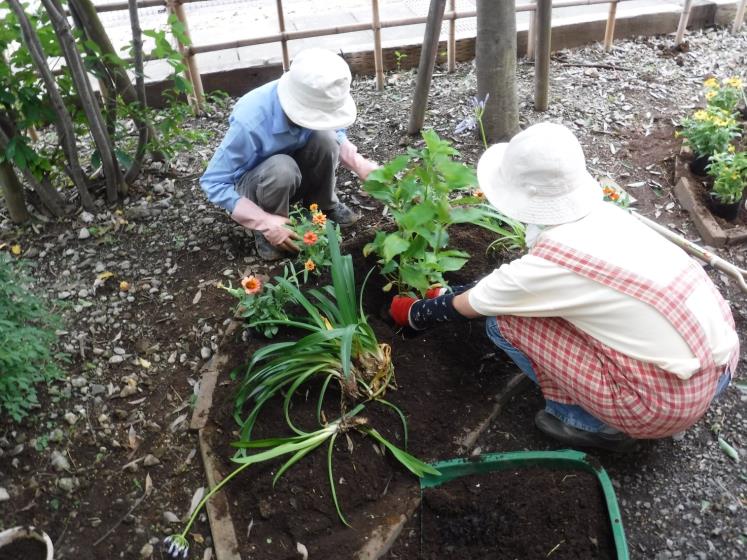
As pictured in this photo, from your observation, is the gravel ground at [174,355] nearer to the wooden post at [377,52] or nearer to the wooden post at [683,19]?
the wooden post at [377,52]

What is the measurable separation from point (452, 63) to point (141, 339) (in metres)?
2.81

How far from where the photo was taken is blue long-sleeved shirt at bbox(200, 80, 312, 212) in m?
2.52

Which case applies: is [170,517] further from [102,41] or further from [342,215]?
[102,41]

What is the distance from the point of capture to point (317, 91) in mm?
2355

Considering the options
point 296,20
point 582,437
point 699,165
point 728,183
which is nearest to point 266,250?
point 582,437

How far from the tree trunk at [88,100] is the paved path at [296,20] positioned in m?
1.56


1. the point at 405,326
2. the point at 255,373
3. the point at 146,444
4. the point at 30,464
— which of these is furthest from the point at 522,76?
the point at 30,464

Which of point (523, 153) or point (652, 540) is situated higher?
point (523, 153)

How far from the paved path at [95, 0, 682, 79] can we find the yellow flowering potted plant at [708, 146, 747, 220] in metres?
2.09

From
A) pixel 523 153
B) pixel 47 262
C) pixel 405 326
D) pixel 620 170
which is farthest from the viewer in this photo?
pixel 620 170

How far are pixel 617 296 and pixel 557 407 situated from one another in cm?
57

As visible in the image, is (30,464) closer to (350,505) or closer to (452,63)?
(350,505)

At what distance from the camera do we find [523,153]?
1759mm

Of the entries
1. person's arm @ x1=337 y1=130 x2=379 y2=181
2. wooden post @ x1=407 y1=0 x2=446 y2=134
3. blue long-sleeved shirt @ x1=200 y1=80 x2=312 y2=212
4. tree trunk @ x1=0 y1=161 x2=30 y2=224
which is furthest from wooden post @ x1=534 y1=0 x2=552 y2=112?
tree trunk @ x1=0 y1=161 x2=30 y2=224
